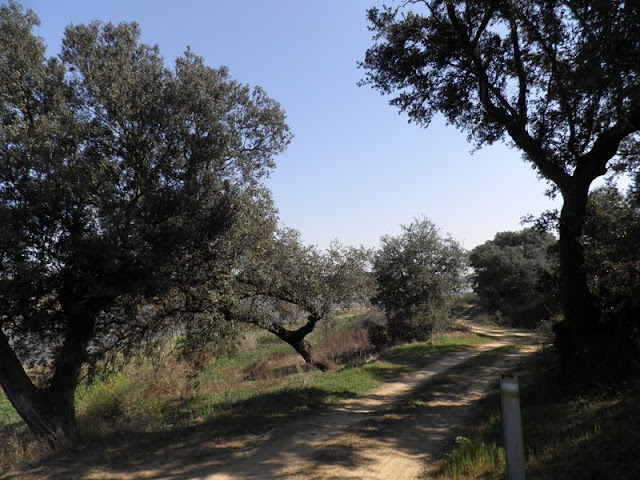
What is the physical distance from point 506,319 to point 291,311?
33.2 metres

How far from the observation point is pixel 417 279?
86.8 feet

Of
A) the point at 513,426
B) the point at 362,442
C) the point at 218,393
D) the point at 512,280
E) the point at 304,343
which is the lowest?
the point at 218,393

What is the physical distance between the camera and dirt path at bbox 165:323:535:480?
567 centimetres

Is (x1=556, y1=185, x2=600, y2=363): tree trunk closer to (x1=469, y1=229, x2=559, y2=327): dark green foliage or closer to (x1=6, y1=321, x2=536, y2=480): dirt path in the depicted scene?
(x1=6, y1=321, x2=536, y2=480): dirt path

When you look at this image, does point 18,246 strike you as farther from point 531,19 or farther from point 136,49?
point 531,19

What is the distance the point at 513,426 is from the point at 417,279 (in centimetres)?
2344

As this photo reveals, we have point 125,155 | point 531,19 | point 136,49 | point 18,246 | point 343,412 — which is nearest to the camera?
point 18,246

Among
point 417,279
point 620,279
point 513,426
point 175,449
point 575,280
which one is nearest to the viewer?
point 513,426

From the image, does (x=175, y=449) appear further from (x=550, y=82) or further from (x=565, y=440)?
(x=550, y=82)

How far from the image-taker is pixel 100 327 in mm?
10961

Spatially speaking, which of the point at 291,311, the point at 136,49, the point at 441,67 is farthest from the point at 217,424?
the point at 441,67

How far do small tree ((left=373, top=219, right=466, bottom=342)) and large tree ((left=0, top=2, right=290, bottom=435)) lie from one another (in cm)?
1703

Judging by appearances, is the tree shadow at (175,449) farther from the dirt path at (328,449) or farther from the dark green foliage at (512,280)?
the dark green foliage at (512,280)

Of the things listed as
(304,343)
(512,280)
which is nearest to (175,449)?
(304,343)
